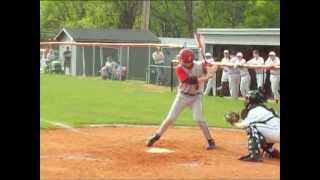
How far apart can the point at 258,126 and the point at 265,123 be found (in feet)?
0.44

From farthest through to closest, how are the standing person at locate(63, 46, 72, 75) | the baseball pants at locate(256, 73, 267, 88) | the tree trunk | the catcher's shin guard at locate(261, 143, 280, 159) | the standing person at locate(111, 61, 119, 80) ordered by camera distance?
the tree trunk < the standing person at locate(63, 46, 72, 75) < the standing person at locate(111, 61, 119, 80) < the baseball pants at locate(256, 73, 267, 88) < the catcher's shin guard at locate(261, 143, 280, 159)

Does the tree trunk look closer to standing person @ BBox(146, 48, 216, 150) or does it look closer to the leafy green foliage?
the leafy green foliage

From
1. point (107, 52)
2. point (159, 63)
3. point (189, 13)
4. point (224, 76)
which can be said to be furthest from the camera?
point (189, 13)

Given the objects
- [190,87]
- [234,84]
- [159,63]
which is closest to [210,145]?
[190,87]

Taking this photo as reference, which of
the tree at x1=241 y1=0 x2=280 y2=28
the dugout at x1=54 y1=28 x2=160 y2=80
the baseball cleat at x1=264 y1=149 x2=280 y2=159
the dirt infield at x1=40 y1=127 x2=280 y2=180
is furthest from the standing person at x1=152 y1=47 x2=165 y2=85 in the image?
the tree at x1=241 y1=0 x2=280 y2=28

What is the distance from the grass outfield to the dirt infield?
6.34ft

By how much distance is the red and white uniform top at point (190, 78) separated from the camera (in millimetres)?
9484

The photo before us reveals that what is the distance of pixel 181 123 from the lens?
13.9m

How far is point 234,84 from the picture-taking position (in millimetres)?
18547

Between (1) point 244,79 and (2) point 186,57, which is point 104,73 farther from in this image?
(2) point 186,57

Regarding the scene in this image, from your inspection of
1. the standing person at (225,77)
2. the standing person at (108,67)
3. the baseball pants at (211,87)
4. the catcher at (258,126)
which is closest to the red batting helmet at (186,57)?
the catcher at (258,126)

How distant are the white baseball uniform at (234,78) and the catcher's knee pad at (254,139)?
31.8ft

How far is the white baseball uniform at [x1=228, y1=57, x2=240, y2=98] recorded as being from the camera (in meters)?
18.3
